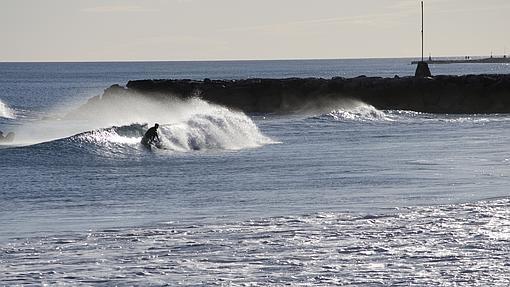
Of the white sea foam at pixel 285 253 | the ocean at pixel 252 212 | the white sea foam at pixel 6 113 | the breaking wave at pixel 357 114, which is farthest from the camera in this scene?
the white sea foam at pixel 6 113

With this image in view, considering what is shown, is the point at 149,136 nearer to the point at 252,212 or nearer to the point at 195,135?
the point at 195,135

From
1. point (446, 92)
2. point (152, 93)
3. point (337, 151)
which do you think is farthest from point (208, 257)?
point (152, 93)

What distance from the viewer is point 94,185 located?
61.0 feet

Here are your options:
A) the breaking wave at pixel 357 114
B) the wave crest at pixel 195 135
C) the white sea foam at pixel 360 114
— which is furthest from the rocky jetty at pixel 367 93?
the wave crest at pixel 195 135

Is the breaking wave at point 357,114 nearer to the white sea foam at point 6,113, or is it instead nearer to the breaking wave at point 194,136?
the breaking wave at point 194,136

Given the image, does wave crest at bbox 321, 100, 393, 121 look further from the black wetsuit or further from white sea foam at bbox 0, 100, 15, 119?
white sea foam at bbox 0, 100, 15, 119

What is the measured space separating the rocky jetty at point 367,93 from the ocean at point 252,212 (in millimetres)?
22563

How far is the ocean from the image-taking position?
10156 millimetres

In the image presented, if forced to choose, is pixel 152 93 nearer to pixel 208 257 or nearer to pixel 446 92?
pixel 446 92

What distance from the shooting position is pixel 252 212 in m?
14.2

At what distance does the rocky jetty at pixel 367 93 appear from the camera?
5162cm

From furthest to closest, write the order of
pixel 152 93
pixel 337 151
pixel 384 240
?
1. pixel 152 93
2. pixel 337 151
3. pixel 384 240

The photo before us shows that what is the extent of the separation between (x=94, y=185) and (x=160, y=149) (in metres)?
8.86

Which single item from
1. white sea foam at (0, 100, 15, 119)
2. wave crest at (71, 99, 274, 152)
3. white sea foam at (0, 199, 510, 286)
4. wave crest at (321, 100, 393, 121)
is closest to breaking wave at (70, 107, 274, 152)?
wave crest at (71, 99, 274, 152)
